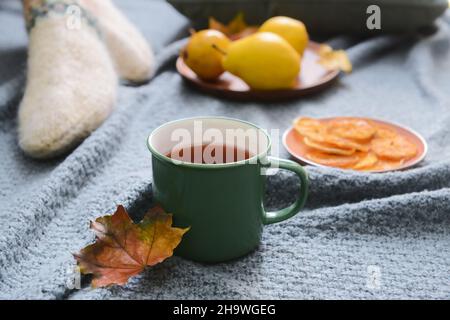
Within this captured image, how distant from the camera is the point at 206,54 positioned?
754 millimetres

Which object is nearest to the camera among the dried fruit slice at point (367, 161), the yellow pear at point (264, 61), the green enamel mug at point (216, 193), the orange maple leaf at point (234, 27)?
the green enamel mug at point (216, 193)

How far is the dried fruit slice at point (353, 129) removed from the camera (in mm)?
604

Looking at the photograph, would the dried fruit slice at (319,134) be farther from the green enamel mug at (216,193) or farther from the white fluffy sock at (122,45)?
the white fluffy sock at (122,45)

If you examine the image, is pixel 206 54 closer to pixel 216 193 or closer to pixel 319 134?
pixel 319 134

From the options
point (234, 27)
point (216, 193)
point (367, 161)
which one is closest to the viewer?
point (216, 193)

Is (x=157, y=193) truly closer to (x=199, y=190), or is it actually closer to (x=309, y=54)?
(x=199, y=190)

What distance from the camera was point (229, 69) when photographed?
2.45ft

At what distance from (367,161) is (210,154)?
0.20 metres

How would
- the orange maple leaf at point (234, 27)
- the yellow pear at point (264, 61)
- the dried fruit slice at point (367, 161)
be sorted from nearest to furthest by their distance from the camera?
the dried fruit slice at point (367, 161) → the yellow pear at point (264, 61) → the orange maple leaf at point (234, 27)

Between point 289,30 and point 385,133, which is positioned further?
point 289,30

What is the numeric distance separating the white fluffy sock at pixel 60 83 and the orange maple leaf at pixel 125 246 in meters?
0.19

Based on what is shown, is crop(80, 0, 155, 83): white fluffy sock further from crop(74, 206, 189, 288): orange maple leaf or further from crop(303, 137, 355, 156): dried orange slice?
crop(74, 206, 189, 288): orange maple leaf

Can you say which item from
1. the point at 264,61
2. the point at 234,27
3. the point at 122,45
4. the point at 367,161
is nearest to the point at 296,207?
the point at 367,161

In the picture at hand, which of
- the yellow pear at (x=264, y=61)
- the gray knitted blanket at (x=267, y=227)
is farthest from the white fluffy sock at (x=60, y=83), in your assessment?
the yellow pear at (x=264, y=61)
